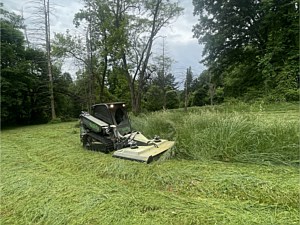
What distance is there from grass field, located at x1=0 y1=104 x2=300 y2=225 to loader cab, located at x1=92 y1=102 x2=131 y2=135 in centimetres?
82

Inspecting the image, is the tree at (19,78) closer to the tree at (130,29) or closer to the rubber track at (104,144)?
the tree at (130,29)

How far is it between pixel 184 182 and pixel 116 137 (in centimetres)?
220

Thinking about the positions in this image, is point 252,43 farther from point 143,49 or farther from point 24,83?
point 24,83

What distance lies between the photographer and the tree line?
1045cm

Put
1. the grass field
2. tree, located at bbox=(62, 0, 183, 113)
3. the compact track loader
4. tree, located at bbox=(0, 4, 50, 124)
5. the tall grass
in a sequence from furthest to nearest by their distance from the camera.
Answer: tree, located at bbox=(0, 4, 50, 124) < tree, located at bbox=(62, 0, 183, 113) < the compact track loader < the tall grass < the grass field

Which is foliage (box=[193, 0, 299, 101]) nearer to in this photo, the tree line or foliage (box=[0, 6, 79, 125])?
the tree line

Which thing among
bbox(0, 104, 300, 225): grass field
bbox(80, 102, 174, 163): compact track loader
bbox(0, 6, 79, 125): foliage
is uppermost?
bbox(0, 6, 79, 125): foliage

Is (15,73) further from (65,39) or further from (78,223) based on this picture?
(78,223)

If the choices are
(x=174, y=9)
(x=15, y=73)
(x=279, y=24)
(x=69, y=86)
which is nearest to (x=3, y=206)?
(x=174, y=9)

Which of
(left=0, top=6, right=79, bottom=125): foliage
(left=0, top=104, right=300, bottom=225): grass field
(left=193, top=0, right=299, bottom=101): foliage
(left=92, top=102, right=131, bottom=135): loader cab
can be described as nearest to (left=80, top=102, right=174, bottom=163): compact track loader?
(left=92, top=102, right=131, bottom=135): loader cab

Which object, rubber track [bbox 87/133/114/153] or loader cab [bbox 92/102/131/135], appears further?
loader cab [bbox 92/102/131/135]

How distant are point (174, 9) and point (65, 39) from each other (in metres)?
5.48

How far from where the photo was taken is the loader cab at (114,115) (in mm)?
4827

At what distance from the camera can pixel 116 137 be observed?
4.53m
